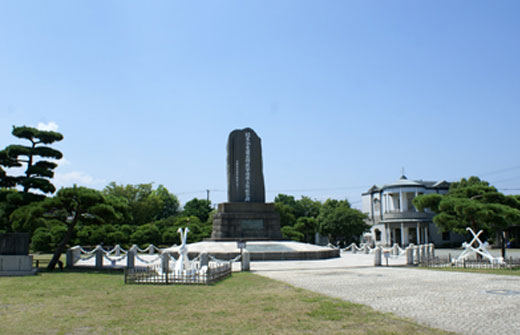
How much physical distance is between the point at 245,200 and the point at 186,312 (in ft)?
69.5

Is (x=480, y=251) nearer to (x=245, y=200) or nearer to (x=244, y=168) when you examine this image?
(x=245, y=200)

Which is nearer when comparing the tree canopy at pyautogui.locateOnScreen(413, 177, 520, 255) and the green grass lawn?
the green grass lawn

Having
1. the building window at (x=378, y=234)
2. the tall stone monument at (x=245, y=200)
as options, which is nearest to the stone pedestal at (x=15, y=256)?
the tall stone monument at (x=245, y=200)

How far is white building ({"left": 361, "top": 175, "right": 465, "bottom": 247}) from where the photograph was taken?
159ft

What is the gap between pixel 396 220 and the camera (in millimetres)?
48312

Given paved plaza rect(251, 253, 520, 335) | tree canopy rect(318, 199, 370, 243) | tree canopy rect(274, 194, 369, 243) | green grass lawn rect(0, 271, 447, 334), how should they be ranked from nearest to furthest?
1. green grass lawn rect(0, 271, 447, 334)
2. paved plaza rect(251, 253, 520, 335)
3. tree canopy rect(274, 194, 369, 243)
4. tree canopy rect(318, 199, 370, 243)

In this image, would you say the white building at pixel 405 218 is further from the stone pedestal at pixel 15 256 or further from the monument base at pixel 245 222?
the stone pedestal at pixel 15 256

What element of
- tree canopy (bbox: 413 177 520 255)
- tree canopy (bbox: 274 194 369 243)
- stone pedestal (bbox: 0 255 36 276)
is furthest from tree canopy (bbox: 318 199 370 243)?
stone pedestal (bbox: 0 255 36 276)

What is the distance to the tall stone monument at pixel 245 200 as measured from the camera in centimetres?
2828

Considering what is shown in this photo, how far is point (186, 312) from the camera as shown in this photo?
8.52m

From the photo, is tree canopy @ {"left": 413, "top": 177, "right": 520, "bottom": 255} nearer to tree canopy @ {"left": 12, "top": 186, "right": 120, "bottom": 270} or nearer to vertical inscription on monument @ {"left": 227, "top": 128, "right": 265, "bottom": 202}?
vertical inscription on monument @ {"left": 227, "top": 128, "right": 265, "bottom": 202}

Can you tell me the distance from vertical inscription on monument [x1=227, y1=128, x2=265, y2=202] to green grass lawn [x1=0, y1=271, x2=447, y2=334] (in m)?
17.1

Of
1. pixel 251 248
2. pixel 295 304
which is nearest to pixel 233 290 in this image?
pixel 295 304

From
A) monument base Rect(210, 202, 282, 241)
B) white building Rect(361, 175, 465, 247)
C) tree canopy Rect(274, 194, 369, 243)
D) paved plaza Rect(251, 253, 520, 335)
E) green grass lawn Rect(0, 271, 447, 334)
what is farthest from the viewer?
white building Rect(361, 175, 465, 247)
